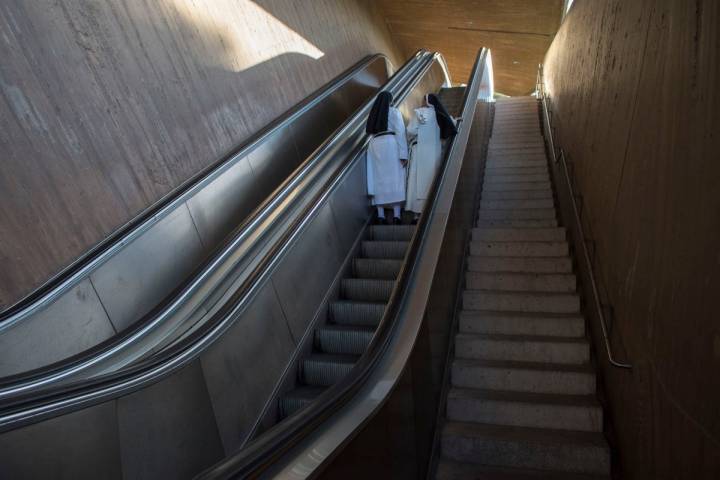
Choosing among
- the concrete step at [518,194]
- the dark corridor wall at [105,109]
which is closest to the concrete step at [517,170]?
the concrete step at [518,194]

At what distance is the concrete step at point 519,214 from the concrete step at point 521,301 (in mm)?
1615

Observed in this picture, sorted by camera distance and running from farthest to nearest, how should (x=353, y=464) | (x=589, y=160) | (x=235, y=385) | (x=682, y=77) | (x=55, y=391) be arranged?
(x=589, y=160)
(x=235, y=385)
(x=682, y=77)
(x=55, y=391)
(x=353, y=464)

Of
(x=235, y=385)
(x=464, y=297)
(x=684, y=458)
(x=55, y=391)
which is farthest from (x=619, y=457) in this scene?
(x=55, y=391)

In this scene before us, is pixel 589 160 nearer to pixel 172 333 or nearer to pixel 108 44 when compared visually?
pixel 172 333

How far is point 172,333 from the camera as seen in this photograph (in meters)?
2.63

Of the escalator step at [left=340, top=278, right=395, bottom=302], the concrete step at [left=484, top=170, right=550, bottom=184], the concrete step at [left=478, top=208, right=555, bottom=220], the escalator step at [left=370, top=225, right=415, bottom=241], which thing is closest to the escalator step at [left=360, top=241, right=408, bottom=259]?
the escalator step at [left=370, top=225, right=415, bottom=241]

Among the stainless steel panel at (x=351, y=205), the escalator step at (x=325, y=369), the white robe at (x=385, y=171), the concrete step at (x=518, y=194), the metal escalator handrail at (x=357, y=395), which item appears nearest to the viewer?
the metal escalator handrail at (x=357, y=395)

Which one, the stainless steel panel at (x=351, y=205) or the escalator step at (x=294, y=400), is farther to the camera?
the stainless steel panel at (x=351, y=205)

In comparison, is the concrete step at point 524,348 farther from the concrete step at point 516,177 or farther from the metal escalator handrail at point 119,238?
the concrete step at point 516,177

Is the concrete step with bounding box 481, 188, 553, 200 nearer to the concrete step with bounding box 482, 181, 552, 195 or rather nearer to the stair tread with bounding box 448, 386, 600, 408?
the concrete step with bounding box 482, 181, 552, 195

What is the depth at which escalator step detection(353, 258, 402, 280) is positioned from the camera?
14.6 feet

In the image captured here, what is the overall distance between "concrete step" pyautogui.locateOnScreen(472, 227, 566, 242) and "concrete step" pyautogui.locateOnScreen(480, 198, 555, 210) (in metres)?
0.88

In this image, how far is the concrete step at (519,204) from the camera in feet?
18.7

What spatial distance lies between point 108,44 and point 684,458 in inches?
143
